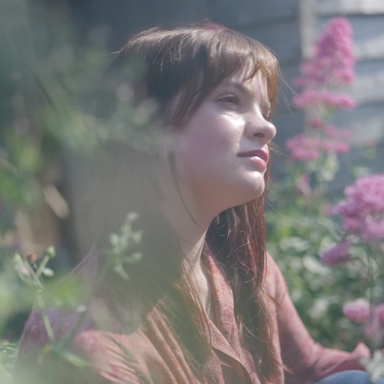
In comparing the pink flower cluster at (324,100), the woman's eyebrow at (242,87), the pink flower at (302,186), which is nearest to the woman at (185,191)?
the woman's eyebrow at (242,87)

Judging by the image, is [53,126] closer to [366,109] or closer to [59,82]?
[59,82]

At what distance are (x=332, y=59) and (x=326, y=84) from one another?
0.45 feet

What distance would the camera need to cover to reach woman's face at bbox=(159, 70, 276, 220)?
3.77 ft

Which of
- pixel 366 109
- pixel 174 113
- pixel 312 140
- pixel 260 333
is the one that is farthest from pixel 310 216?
pixel 174 113

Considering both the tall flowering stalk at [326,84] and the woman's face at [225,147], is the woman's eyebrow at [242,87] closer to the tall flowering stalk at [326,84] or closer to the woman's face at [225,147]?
the woman's face at [225,147]

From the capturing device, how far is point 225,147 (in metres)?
1.15

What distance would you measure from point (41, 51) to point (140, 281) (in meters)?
0.69

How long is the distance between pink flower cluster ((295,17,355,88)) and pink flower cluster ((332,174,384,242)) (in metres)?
1.52

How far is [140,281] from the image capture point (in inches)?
45.9

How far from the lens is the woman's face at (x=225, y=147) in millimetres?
1149

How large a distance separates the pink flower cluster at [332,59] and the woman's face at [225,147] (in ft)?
5.50

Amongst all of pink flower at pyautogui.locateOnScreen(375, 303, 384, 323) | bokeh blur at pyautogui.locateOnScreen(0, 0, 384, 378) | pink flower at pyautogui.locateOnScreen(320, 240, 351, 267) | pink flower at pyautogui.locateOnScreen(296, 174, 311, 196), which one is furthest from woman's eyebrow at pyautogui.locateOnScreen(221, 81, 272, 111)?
pink flower at pyautogui.locateOnScreen(296, 174, 311, 196)

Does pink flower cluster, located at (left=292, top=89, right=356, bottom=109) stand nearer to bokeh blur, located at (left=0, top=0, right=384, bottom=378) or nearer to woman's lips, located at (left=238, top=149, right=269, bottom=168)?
bokeh blur, located at (left=0, top=0, right=384, bottom=378)

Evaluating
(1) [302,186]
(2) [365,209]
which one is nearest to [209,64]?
(2) [365,209]
